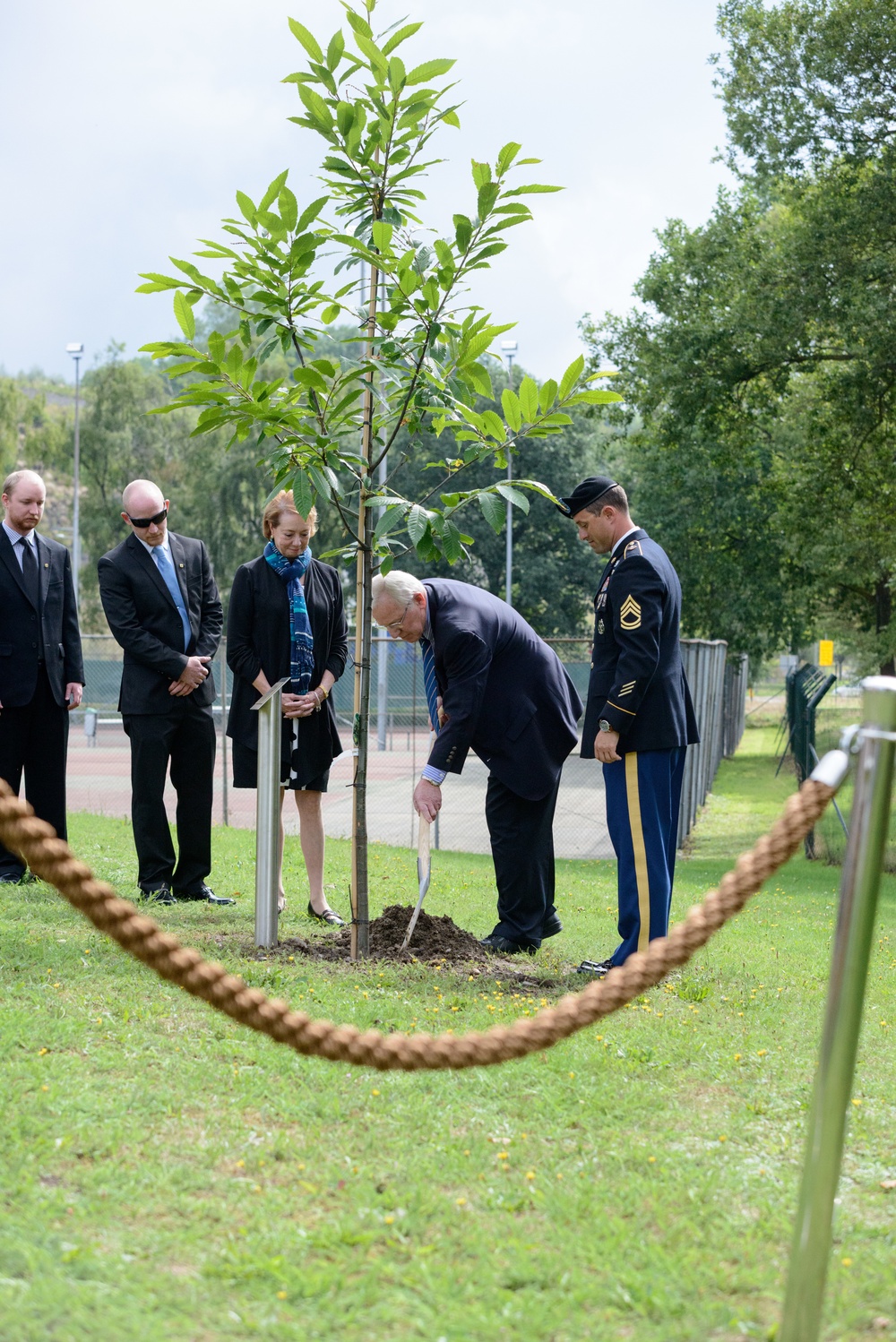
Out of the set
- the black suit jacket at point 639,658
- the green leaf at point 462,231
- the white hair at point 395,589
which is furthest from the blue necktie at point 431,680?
the green leaf at point 462,231

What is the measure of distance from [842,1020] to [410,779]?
14.2 m

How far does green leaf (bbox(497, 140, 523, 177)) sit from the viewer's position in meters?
4.61

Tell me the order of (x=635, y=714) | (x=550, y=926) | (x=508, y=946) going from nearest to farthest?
(x=635, y=714)
(x=508, y=946)
(x=550, y=926)

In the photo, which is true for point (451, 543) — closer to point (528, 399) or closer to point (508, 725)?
point (528, 399)

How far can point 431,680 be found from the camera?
559cm

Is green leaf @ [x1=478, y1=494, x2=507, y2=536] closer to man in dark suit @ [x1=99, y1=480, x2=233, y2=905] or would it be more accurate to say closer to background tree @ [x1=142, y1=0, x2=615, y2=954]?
background tree @ [x1=142, y1=0, x2=615, y2=954]

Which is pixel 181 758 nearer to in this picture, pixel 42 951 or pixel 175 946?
pixel 42 951

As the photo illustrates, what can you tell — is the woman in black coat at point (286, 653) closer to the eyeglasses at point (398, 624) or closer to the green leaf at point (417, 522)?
the eyeglasses at point (398, 624)

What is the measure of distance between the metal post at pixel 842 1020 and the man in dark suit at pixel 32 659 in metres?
5.22

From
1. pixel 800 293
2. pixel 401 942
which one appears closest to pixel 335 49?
pixel 401 942

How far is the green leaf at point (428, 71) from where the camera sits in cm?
461

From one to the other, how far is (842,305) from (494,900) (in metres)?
9.70

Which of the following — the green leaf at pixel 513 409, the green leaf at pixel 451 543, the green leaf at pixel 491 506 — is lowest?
the green leaf at pixel 451 543

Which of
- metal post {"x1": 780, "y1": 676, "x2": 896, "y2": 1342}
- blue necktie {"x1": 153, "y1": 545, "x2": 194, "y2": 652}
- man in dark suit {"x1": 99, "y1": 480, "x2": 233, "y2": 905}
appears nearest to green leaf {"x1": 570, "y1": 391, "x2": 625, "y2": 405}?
man in dark suit {"x1": 99, "y1": 480, "x2": 233, "y2": 905}
